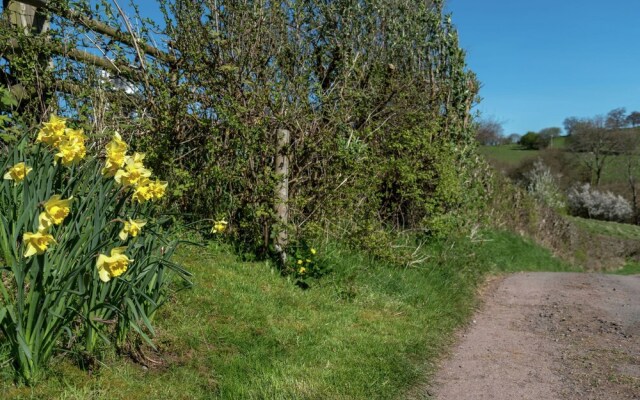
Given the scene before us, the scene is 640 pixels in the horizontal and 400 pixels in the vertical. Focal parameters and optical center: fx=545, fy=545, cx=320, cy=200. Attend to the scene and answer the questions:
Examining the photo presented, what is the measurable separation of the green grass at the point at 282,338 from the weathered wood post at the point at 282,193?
32 centimetres

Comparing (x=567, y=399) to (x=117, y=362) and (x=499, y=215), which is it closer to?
(x=117, y=362)

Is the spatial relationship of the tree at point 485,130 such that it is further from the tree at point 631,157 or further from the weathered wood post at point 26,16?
the tree at point 631,157

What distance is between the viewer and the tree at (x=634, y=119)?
181 ft

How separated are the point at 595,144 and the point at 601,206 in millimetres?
7364

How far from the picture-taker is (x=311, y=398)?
3529mm

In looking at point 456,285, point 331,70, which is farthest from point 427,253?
point 331,70

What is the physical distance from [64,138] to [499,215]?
14293 mm

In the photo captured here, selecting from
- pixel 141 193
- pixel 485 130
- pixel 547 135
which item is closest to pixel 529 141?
pixel 547 135

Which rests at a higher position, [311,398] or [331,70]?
[331,70]

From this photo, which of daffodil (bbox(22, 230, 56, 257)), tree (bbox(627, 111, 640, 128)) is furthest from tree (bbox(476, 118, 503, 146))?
tree (bbox(627, 111, 640, 128))

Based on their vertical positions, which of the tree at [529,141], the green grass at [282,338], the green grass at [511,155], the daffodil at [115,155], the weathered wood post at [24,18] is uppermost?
the tree at [529,141]

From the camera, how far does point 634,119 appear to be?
56750mm

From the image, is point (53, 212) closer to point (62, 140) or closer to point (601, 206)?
point (62, 140)

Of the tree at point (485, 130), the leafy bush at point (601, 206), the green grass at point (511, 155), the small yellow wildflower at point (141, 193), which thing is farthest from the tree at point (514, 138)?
the small yellow wildflower at point (141, 193)
